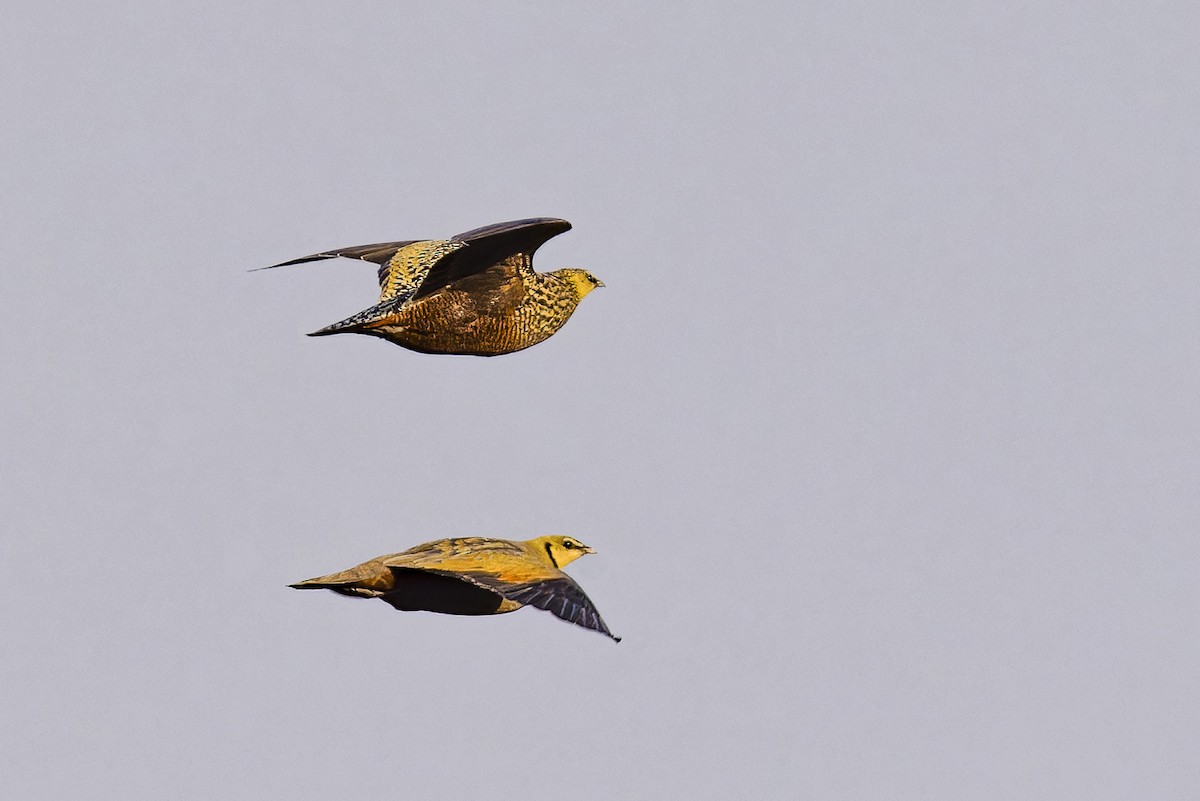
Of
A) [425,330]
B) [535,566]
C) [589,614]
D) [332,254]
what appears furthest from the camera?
[332,254]

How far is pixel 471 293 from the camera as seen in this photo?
2055cm

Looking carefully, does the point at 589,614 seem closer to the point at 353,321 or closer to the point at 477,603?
the point at 477,603

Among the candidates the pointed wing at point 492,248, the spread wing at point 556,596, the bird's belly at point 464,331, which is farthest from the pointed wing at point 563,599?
the pointed wing at point 492,248

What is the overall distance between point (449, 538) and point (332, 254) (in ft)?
11.6

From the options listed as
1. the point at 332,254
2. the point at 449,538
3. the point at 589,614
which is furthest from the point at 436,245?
the point at 589,614

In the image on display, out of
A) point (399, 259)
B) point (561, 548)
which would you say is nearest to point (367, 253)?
point (399, 259)

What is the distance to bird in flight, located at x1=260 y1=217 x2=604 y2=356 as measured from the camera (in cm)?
1989

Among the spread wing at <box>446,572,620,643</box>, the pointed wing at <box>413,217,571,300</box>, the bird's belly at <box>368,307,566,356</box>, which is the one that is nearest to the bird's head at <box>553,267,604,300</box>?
the bird's belly at <box>368,307,566,356</box>

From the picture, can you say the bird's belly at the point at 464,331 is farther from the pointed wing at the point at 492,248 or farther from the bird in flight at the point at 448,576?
the bird in flight at the point at 448,576

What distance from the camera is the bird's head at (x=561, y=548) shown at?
20.2 meters

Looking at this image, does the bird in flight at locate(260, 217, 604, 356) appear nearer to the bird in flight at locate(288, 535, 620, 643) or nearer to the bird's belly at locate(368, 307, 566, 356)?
the bird's belly at locate(368, 307, 566, 356)

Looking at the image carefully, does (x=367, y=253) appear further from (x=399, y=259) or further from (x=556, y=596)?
(x=556, y=596)

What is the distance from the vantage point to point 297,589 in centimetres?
1914

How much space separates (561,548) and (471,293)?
2434mm
